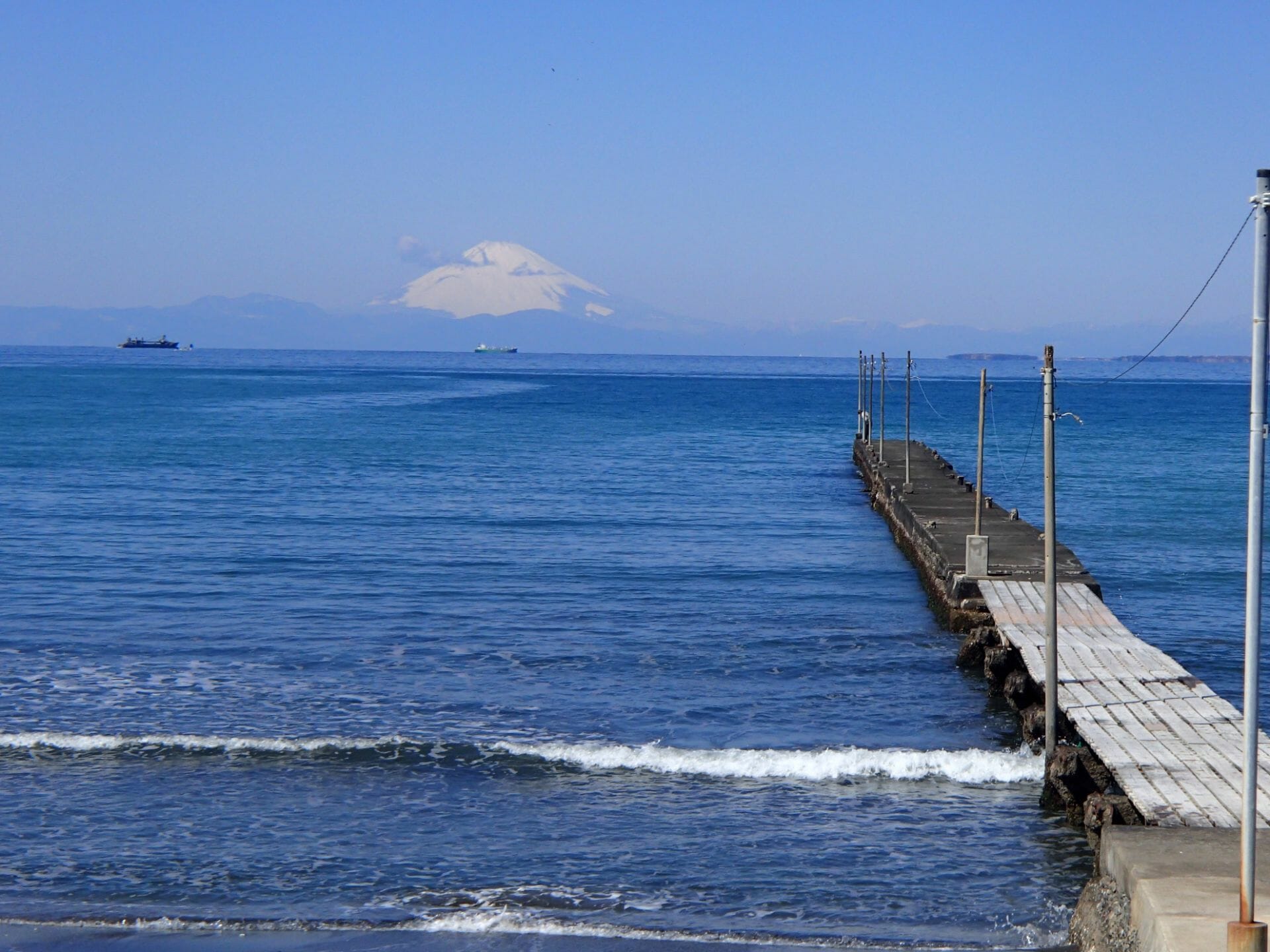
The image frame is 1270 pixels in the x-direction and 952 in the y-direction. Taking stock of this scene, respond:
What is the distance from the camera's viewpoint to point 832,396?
132m

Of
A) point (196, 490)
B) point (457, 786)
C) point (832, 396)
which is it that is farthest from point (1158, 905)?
point (832, 396)

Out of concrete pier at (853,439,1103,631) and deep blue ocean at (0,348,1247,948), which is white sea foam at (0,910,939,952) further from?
concrete pier at (853,439,1103,631)

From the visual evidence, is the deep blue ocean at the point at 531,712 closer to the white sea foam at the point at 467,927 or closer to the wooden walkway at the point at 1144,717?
the white sea foam at the point at 467,927

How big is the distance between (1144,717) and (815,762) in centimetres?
325

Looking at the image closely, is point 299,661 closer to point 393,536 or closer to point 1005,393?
point 393,536

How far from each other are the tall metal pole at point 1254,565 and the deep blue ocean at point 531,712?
9.36ft

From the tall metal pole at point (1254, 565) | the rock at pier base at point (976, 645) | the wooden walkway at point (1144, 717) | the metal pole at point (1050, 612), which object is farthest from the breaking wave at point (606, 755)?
the tall metal pole at point (1254, 565)

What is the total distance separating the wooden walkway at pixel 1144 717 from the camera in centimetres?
1071

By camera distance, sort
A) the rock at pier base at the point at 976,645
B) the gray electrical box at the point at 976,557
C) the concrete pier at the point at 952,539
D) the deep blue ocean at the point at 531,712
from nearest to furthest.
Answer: the deep blue ocean at the point at 531,712
the rock at pier base at the point at 976,645
the concrete pier at the point at 952,539
the gray electrical box at the point at 976,557

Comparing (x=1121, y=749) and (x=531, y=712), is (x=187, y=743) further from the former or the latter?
(x=1121, y=749)

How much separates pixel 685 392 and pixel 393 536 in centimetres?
10648

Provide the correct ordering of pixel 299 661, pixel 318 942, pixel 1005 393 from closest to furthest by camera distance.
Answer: pixel 318 942 → pixel 299 661 → pixel 1005 393

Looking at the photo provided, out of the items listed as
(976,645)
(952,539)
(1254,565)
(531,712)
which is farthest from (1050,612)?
(952,539)

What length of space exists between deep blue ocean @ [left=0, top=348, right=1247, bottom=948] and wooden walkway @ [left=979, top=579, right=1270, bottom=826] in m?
0.92
